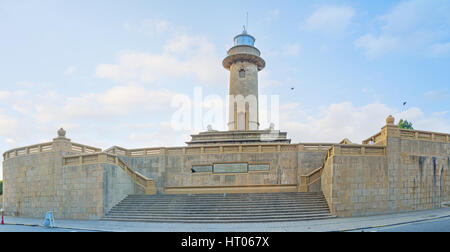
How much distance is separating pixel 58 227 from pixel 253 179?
558 inches

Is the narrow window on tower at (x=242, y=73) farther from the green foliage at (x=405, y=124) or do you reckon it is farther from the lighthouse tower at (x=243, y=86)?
the green foliage at (x=405, y=124)

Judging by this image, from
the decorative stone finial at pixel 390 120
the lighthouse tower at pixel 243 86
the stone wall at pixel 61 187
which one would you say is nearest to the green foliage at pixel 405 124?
the lighthouse tower at pixel 243 86

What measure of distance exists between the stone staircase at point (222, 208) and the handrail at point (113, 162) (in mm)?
2141

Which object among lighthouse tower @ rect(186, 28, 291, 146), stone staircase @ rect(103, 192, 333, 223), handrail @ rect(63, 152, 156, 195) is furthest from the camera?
lighthouse tower @ rect(186, 28, 291, 146)

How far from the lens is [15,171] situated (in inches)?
1002

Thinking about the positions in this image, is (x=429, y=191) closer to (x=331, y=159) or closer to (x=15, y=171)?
(x=331, y=159)

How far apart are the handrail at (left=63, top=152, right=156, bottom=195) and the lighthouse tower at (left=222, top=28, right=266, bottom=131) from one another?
13.3 m

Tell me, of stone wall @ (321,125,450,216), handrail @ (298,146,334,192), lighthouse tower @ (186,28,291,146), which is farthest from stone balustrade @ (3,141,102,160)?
stone wall @ (321,125,450,216)

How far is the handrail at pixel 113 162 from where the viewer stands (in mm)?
Answer: 21406

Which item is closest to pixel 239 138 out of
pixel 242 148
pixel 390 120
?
pixel 242 148

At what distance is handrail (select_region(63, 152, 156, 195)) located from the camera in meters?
21.4

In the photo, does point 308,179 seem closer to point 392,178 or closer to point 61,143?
point 392,178

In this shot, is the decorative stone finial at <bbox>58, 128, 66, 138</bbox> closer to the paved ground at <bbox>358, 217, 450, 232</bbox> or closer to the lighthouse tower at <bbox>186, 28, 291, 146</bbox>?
the lighthouse tower at <bbox>186, 28, 291, 146</bbox>

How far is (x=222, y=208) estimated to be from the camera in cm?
1942
